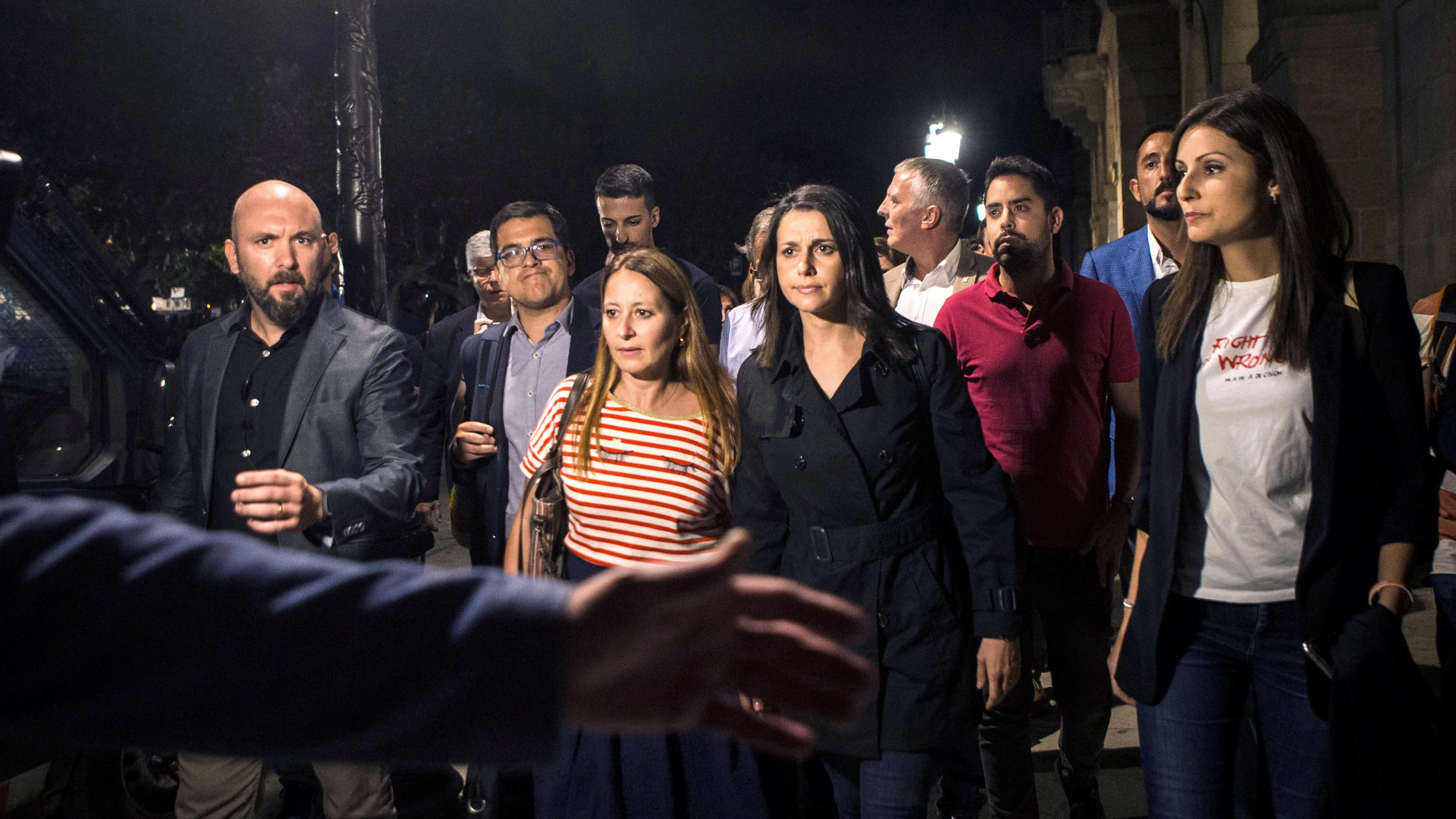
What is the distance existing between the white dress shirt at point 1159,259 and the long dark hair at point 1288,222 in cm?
224

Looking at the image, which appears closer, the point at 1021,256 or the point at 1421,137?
the point at 1021,256

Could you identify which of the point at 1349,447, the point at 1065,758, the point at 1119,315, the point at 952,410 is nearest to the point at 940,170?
the point at 1119,315

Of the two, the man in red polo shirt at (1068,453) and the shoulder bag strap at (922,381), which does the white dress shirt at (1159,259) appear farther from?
the shoulder bag strap at (922,381)

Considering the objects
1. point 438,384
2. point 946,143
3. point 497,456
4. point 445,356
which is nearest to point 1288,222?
point 497,456

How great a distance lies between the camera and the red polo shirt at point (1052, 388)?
166 inches

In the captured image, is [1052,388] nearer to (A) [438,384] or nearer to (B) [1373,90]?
(A) [438,384]

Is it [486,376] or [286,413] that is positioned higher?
[486,376]

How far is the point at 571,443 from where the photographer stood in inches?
Result: 155

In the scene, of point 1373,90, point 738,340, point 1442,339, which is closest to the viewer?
point 1442,339

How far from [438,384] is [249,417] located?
195 cm

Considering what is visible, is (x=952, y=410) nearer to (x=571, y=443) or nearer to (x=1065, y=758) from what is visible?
(x=571, y=443)

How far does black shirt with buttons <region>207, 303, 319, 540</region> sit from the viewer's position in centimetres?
387

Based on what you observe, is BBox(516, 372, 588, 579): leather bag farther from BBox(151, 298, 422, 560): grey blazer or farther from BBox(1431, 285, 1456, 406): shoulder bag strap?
BBox(1431, 285, 1456, 406): shoulder bag strap

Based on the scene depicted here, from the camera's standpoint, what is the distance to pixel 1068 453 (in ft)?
13.8
